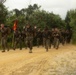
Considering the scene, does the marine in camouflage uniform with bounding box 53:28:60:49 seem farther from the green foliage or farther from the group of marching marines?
the green foliage

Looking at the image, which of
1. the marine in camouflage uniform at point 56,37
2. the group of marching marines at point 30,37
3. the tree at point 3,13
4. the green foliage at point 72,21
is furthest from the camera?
the green foliage at point 72,21

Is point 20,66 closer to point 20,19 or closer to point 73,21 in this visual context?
point 20,19

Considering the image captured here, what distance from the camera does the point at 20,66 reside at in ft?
51.2

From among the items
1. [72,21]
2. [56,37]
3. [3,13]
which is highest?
[3,13]

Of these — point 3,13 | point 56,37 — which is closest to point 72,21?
point 3,13

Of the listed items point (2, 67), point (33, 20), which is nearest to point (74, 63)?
point (2, 67)

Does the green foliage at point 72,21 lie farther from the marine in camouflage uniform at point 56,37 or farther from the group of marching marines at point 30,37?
the marine in camouflage uniform at point 56,37

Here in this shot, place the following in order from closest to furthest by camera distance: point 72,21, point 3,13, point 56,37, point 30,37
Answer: point 30,37 < point 56,37 < point 3,13 < point 72,21

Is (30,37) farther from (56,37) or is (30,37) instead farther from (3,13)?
(3,13)

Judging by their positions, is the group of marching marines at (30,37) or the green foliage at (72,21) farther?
the green foliage at (72,21)

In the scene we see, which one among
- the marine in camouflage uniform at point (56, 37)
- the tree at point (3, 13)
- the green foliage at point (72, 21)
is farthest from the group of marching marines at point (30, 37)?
the green foliage at point (72, 21)

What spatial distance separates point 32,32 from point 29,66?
21.9 ft

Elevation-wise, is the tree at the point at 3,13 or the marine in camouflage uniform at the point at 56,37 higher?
the tree at the point at 3,13

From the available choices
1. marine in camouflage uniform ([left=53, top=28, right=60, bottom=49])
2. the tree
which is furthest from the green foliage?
marine in camouflage uniform ([left=53, top=28, right=60, bottom=49])
